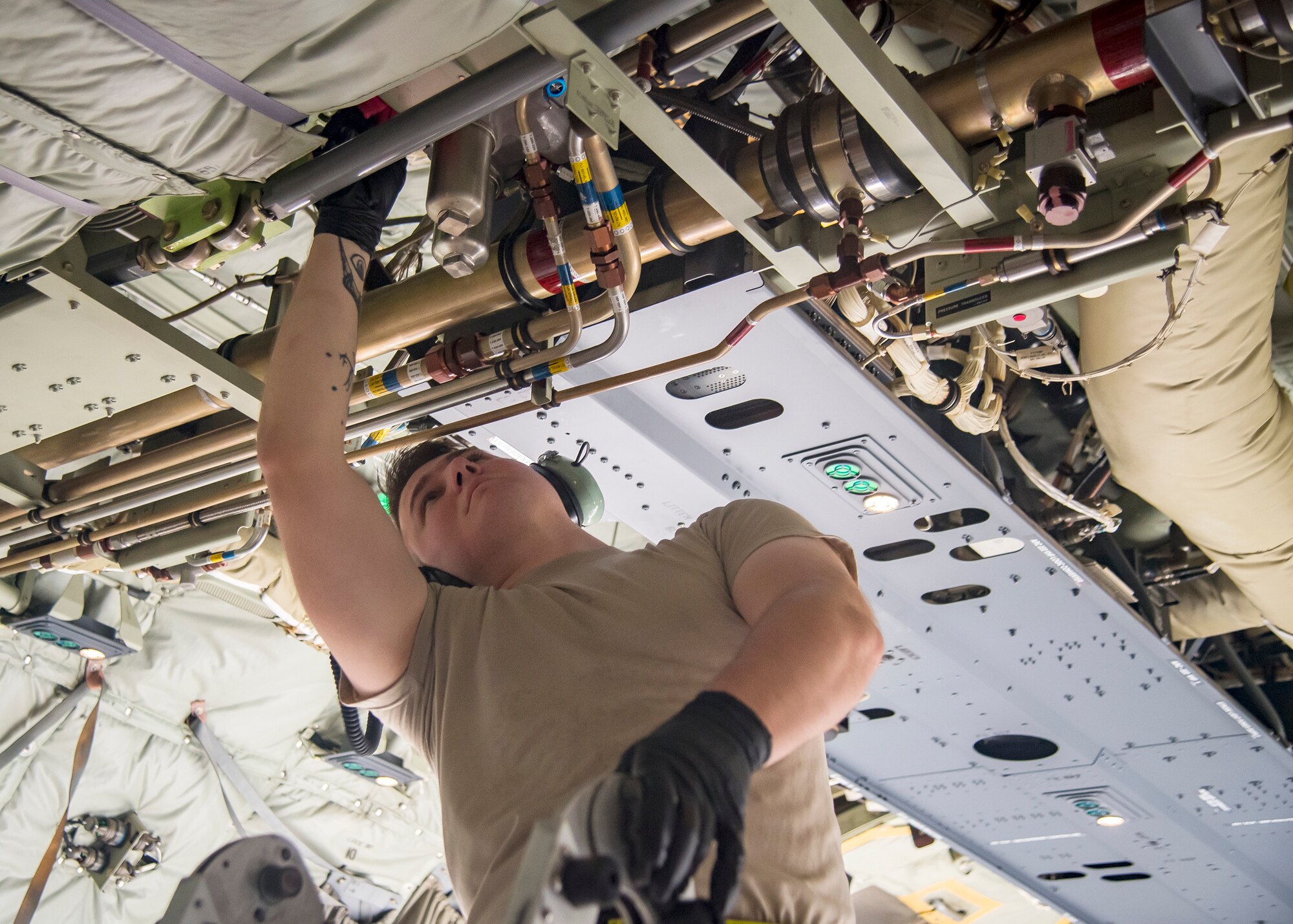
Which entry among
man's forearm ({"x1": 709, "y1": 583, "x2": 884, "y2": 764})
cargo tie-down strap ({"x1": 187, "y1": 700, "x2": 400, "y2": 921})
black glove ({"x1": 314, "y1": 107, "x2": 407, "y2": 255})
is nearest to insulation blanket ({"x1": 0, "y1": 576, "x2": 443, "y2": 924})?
cargo tie-down strap ({"x1": 187, "y1": 700, "x2": 400, "y2": 921})

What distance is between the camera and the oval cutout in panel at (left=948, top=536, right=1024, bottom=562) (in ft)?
9.02

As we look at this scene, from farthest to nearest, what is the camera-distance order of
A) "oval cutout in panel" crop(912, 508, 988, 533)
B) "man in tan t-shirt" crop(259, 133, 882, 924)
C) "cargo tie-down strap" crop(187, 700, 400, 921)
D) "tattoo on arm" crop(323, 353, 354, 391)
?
"cargo tie-down strap" crop(187, 700, 400, 921) < "oval cutout in panel" crop(912, 508, 988, 533) < "tattoo on arm" crop(323, 353, 354, 391) < "man in tan t-shirt" crop(259, 133, 882, 924)

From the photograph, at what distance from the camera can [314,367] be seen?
1475 millimetres

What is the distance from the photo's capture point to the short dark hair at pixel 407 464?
7.22 feet

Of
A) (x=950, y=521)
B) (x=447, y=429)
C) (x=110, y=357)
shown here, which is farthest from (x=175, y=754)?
(x=950, y=521)

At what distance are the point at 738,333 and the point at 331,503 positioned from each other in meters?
0.90

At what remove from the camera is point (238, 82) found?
4.94 ft

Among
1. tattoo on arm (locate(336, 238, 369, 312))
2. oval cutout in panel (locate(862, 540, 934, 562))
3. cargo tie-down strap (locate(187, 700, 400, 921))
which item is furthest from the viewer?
cargo tie-down strap (locate(187, 700, 400, 921))

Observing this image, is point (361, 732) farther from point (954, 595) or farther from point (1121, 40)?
point (1121, 40)

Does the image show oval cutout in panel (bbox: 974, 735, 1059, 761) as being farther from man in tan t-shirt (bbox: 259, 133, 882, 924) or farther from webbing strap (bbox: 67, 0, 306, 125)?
webbing strap (bbox: 67, 0, 306, 125)

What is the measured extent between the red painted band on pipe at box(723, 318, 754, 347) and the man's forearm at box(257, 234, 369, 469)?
0.72m

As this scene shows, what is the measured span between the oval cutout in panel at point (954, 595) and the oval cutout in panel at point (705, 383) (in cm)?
109

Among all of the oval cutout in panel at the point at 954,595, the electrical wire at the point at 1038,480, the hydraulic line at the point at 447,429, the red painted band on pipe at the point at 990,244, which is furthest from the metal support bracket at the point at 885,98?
the oval cutout in panel at the point at 954,595

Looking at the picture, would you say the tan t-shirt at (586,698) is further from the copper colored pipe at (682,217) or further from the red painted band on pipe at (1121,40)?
the red painted band on pipe at (1121,40)
